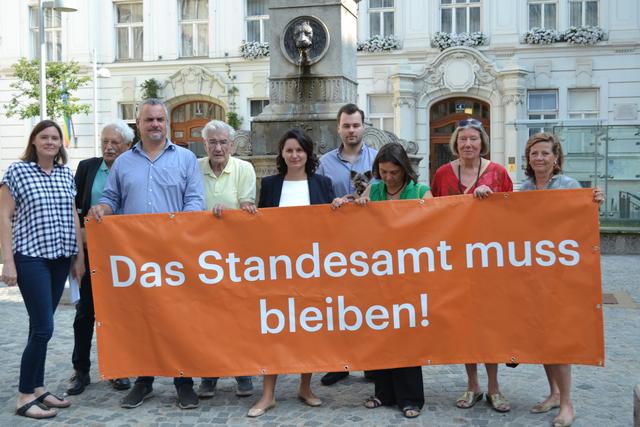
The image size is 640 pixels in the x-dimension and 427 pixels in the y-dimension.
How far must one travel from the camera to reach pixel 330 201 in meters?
5.45

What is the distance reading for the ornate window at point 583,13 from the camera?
81.6ft

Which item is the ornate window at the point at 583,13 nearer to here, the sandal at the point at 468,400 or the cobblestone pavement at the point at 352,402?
the cobblestone pavement at the point at 352,402

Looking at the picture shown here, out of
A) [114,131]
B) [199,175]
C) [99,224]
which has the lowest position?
[99,224]

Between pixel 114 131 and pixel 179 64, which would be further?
pixel 179 64

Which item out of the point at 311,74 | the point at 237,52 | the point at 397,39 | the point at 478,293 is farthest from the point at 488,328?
the point at 237,52

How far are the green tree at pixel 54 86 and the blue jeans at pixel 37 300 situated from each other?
72.5 ft

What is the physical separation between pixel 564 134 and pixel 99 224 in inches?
534

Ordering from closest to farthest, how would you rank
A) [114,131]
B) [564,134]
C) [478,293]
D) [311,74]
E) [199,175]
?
[478,293] < [199,175] < [114,131] < [311,74] < [564,134]

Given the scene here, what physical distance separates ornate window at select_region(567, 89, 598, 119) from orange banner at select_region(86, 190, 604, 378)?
21285mm

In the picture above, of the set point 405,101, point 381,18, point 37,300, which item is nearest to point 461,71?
point 405,101

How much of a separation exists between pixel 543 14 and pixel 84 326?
22.6 metres

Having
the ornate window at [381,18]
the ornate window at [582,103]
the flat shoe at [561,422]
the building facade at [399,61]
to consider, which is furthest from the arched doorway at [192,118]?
the flat shoe at [561,422]

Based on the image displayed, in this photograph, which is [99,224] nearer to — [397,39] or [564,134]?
[564,134]

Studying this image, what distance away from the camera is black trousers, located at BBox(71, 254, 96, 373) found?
5801 millimetres
